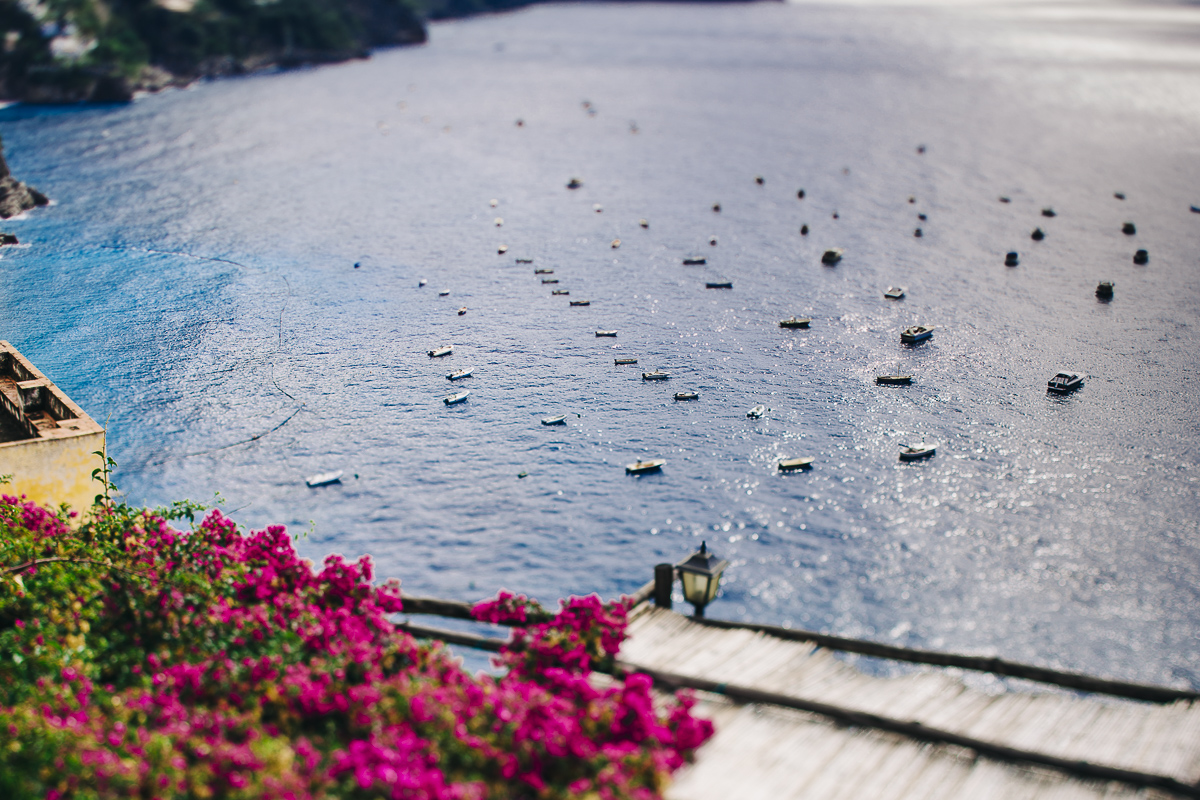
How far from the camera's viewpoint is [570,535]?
40.1 m

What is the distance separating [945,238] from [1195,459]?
46108mm

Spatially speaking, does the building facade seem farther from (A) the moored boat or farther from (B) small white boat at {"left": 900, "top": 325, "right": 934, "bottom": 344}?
(A) the moored boat

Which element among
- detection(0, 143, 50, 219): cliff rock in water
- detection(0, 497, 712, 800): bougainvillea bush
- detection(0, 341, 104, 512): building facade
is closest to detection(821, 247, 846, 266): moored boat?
detection(0, 341, 104, 512): building facade

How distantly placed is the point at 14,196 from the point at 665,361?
231 ft

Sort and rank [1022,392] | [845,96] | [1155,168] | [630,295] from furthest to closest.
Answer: [845,96] < [1155,168] < [630,295] < [1022,392]

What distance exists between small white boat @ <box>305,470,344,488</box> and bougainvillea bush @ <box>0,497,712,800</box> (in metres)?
18.8

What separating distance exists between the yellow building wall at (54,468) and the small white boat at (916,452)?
35517mm

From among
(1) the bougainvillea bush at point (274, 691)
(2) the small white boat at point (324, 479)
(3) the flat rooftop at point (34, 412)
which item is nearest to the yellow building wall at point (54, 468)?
(3) the flat rooftop at point (34, 412)

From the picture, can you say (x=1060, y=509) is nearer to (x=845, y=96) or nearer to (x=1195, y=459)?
(x=1195, y=459)

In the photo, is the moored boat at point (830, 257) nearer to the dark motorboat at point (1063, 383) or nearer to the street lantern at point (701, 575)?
the dark motorboat at point (1063, 383)

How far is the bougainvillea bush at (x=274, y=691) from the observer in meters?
14.9

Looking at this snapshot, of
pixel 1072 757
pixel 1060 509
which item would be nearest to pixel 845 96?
pixel 1060 509

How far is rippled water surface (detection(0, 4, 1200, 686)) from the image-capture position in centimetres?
3859

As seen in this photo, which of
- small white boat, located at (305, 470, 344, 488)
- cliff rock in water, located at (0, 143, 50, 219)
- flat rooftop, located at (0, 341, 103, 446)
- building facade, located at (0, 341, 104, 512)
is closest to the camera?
building facade, located at (0, 341, 104, 512)
